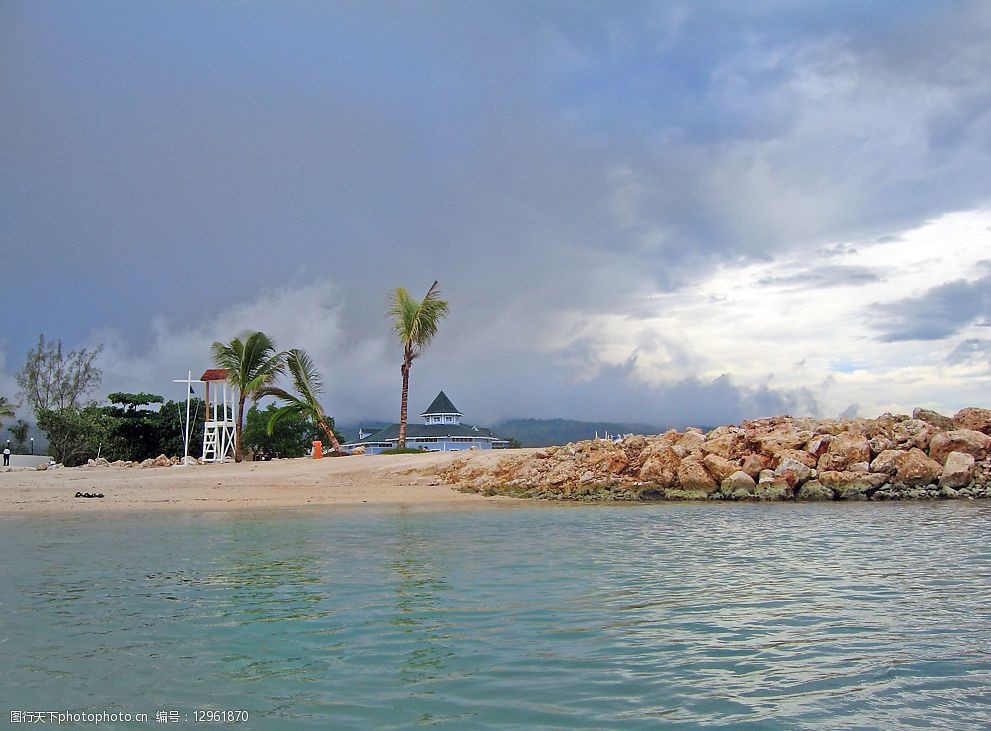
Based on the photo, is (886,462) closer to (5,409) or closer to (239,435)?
(239,435)

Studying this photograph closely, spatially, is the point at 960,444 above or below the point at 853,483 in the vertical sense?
above

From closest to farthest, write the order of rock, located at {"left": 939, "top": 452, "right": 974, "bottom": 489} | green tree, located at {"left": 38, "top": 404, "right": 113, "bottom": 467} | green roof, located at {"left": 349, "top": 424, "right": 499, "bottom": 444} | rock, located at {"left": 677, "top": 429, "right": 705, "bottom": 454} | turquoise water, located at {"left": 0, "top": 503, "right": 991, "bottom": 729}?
turquoise water, located at {"left": 0, "top": 503, "right": 991, "bottom": 729} → rock, located at {"left": 939, "top": 452, "right": 974, "bottom": 489} → rock, located at {"left": 677, "top": 429, "right": 705, "bottom": 454} → green tree, located at {"left": 38, "top": 404, "right": 113, "bottom": 467} → green roof, located at {"left": 349, "top": 424, "right": 499, "bottom": 444}

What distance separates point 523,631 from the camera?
6961mm

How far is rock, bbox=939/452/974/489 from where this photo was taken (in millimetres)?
22578

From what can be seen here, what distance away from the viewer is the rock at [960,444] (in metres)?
23.7

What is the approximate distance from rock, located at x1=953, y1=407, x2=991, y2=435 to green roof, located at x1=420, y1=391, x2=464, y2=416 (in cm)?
4622

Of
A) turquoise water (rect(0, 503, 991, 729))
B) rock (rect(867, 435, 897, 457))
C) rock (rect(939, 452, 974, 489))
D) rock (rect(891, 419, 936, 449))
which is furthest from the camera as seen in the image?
rock (rect(891, 419, 936, 449))

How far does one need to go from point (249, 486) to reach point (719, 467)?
14.7 m

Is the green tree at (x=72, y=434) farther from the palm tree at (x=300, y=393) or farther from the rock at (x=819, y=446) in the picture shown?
the rock at (x=819, y=446)

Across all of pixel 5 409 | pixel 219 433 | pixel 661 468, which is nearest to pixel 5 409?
pixel 5 409

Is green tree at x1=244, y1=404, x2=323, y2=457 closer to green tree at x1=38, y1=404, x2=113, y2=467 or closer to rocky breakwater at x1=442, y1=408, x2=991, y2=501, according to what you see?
green tree at x1=38, y1=404, x2=113, y2=467

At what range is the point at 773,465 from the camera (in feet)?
80.0

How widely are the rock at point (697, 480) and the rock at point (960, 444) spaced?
6.80 metres

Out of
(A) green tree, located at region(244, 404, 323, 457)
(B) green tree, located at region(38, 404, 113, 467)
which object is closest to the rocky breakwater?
(B) green tree, located at region(38, 404, 113, 467)
